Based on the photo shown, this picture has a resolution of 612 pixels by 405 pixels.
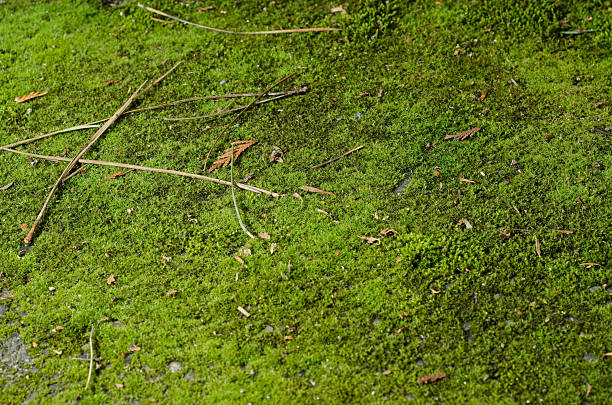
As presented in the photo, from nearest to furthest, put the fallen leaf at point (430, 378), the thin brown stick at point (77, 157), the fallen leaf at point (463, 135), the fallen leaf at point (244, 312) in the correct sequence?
the fallen leaf at point (430, 378)
the fallen leaf at point (244, 312)
the thin brown stick at point (77, 157)
the fallen leaf at point (463, 135)

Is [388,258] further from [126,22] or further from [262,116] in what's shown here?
[126,22]

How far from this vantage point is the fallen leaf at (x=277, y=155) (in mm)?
4625

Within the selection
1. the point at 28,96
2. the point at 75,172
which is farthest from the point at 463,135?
the point at 28,96

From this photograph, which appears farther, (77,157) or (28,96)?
(28,96)

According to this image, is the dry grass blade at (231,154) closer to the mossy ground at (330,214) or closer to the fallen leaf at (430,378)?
the mossy ground at (330,214)

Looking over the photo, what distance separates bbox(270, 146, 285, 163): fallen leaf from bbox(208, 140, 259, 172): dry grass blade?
0.73 ft

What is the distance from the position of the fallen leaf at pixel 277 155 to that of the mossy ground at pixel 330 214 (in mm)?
54

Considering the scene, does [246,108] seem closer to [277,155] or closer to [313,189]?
[277,155]

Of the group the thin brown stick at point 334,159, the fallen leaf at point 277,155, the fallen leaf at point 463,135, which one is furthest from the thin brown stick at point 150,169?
the fallen leaf at point 463,135

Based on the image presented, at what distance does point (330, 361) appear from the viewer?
11.0 ft

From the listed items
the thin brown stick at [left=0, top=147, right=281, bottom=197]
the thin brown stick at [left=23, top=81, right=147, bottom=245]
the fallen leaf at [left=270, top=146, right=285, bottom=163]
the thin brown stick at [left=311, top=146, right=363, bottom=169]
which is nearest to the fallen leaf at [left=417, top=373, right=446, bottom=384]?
the thin brown stick at [left=0, top=147, right=281, bottom=197]

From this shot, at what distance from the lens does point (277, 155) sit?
466 cm

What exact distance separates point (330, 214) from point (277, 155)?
0.79 meters

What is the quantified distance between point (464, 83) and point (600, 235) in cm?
192
